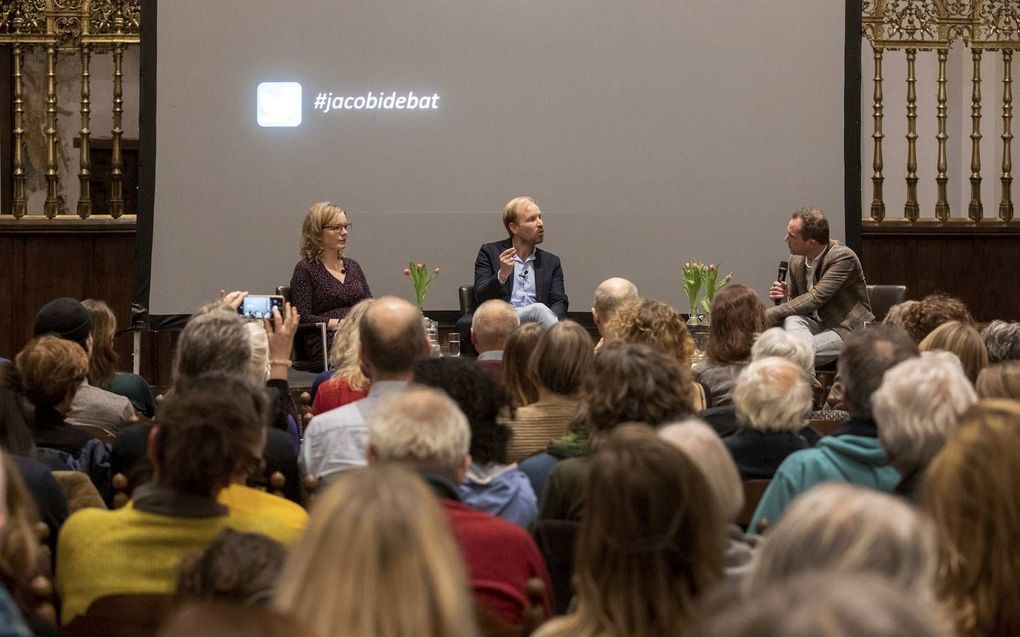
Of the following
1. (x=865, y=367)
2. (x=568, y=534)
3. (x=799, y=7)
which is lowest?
(x=568, y=534)

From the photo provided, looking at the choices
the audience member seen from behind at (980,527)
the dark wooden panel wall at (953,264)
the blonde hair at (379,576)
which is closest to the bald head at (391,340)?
the audience member seen from behind at (980,527)

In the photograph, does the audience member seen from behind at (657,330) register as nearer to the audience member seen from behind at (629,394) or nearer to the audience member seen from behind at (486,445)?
the audience member seen from behind at (629,394)

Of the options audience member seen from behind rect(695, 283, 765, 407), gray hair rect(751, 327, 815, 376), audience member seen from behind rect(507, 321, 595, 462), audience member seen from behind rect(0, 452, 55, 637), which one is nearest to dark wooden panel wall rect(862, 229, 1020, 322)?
audience member seen from behind rect(695, 283, 765, 407)

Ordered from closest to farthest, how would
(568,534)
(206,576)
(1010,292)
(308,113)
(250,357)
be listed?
(206,576), (568,534), (250,357), (308,113), (1010,292)

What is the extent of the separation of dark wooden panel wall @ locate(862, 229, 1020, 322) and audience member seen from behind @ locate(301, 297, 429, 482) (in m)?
5.81

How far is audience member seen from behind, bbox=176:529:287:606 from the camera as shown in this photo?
1.95m

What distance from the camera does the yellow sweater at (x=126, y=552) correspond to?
245 centimetres

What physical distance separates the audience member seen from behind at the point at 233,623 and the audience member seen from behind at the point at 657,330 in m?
3.06

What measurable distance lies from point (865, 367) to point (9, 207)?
25.4 ft

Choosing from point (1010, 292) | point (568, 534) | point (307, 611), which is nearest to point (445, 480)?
point (568, 534)

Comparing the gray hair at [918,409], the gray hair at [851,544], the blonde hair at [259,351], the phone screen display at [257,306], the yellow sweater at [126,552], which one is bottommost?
the yellow sweater at [126,552]

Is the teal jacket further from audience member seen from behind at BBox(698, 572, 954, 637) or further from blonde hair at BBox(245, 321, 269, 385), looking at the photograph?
audience member seen from behind at BBox(698, 572, 954, 637)

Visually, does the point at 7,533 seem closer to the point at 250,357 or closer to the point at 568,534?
the point at 568,534

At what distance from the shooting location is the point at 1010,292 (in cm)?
915
